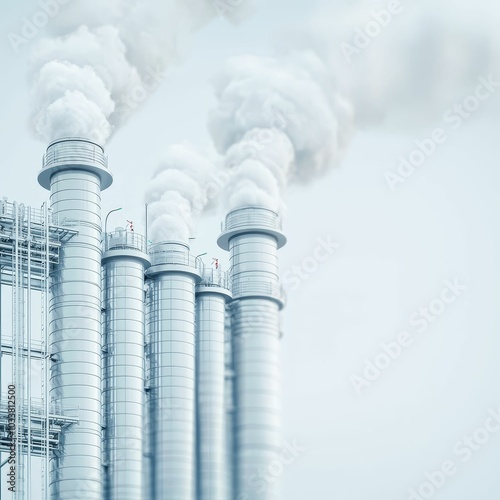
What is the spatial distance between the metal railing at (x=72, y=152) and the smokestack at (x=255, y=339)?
12771 millimetres

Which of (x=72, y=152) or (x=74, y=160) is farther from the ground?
(x=72, y=152)

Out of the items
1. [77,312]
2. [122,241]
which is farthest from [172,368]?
[77,312]

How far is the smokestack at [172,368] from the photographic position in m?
70.8

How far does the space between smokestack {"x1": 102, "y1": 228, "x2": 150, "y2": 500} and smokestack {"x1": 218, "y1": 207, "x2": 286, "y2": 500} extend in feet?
23.6

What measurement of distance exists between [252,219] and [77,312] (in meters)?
16.3

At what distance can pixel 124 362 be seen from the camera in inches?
2758

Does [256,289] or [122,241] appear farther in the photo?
[256,289]

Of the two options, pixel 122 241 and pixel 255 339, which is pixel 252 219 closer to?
pixel 255 339

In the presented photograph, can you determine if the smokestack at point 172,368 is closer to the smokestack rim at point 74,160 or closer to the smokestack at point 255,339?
the smokestack at point 255,339

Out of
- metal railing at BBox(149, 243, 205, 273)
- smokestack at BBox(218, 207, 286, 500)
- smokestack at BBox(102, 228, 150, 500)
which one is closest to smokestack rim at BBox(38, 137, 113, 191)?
smokestack at BBox(102, 228, 150, 500)

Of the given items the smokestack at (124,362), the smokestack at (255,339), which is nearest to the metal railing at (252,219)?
the smokestack at (255,339)

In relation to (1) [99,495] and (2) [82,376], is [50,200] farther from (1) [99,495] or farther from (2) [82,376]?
(1) [99,495]

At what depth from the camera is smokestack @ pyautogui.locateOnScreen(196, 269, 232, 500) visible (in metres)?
72.6

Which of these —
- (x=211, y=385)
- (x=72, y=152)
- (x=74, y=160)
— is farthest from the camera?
(x=211, y=385)
